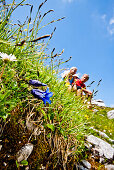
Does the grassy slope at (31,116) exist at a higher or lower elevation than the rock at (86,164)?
higher

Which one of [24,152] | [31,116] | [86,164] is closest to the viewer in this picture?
[24,152]

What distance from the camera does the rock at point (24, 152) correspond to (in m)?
1.88

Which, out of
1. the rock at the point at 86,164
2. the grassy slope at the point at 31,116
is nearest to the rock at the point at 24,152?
the grassy slope at the point at 31,116

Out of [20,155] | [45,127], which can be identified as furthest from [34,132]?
[20,155]

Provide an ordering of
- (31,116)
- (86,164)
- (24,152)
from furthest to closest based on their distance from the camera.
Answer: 1. (86,164)
2. (31,116)
3. (24,152)

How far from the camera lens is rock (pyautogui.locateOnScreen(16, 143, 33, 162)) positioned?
6.15 feet

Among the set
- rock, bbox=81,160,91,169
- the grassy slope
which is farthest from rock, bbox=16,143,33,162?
rock, bbox=81,160,91,169

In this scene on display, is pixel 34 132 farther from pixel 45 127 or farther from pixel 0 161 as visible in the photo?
pixel 0 161

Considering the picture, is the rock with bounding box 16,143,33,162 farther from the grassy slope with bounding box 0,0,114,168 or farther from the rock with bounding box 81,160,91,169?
the rock with bounding box 81,160,91,169

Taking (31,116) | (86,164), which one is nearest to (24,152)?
(31,116)

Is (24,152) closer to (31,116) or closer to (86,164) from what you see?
(31,116)

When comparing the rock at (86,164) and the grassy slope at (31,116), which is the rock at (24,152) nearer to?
the grassy slope at (31,116)

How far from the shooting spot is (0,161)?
1.73 metres

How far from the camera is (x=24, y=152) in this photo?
6.32ft
